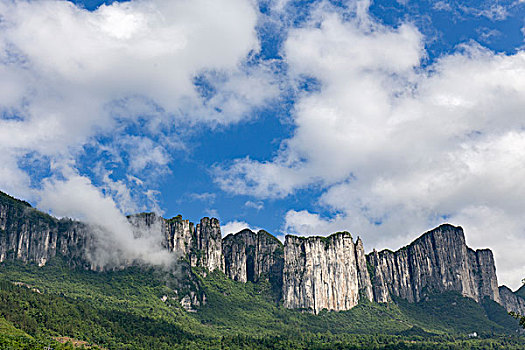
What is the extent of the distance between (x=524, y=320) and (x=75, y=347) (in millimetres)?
178386

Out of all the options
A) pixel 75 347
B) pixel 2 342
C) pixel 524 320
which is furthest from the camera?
pixel 75 347

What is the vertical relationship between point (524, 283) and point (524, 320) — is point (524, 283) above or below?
above

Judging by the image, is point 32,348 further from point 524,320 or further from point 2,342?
point 524,320

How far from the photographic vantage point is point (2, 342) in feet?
538

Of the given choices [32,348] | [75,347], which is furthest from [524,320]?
[75,347]

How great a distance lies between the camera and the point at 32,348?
168375mm

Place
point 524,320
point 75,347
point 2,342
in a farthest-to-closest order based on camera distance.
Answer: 1. point 75,347
2. point 2,342
3. point 524,320

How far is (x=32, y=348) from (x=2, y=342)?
9.45 m

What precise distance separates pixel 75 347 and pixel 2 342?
37446 millimetres

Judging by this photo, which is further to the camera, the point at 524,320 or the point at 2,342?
the point at 2,342

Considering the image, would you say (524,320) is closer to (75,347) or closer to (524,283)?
(524,283)

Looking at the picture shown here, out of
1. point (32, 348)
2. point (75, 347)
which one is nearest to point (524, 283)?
point (32, 348)

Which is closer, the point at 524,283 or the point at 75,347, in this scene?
the point at 524,283

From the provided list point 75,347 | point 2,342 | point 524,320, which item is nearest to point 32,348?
point 2,342
